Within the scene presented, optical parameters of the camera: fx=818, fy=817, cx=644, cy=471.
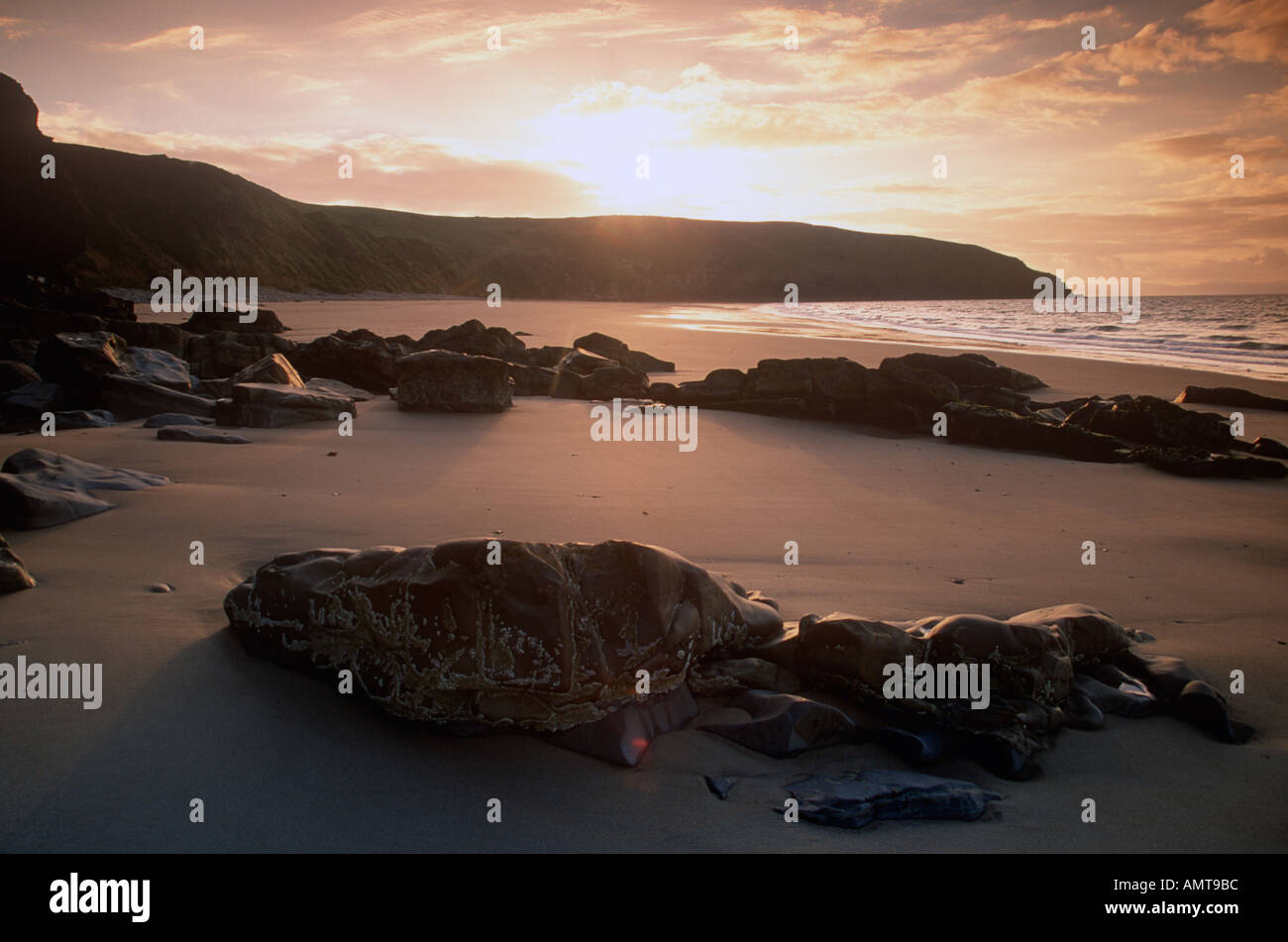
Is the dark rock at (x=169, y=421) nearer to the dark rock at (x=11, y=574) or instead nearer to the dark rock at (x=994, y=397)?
the dark rock at (x=11, y=574)

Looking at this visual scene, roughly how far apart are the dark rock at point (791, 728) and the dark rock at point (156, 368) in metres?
9.82

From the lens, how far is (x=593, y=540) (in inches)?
190

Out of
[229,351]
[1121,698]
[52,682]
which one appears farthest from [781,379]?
[229,351]

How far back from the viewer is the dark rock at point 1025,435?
7.98 metres

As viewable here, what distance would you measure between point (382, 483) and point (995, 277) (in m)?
138

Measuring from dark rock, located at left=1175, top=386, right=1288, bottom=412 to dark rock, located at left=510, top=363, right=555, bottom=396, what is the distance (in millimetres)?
9534

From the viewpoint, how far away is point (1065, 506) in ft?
20.1

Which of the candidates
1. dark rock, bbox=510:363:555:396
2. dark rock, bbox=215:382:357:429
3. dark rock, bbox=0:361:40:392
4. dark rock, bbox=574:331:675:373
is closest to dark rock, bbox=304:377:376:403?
dark rock, bbox=215:382:357:429

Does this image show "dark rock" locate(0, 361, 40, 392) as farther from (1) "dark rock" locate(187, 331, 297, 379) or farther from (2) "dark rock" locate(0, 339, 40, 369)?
(1) "dark rock" locate(187, 331, 297, 379)

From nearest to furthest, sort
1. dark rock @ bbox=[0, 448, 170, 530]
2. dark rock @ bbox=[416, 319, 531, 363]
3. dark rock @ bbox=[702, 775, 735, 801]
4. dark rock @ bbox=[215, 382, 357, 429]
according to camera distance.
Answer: dark rock @ bbox=[702, 775, 735, 801] → dark rock @ bbox=[0, 448, 170, 530] → dark rock @ bbox=[215, 382, 357, 429] → dark rock @ bbox=[416, 319, 531, 363]

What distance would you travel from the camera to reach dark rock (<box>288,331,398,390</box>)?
40.3 ft

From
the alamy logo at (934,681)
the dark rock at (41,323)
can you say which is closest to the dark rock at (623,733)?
the alamy logo at (934,681)
